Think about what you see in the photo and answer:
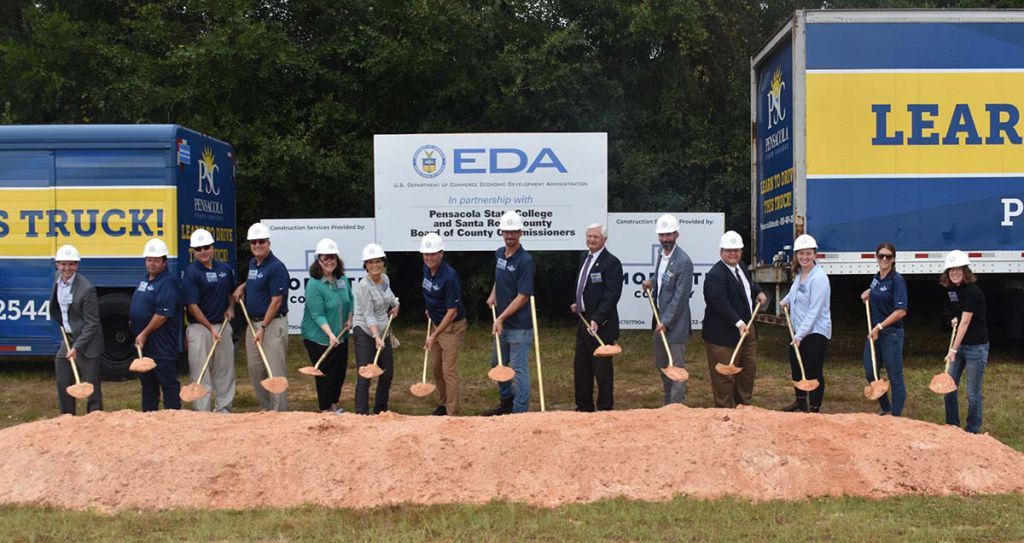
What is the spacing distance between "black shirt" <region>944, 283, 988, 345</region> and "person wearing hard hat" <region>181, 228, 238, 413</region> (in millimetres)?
6224

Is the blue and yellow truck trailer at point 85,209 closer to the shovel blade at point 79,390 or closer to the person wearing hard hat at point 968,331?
the shovel blade at point 79,390

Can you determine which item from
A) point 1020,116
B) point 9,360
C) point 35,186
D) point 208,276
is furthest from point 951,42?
point 9,360

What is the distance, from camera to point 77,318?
8.27m

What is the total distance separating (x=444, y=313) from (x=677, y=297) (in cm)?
213

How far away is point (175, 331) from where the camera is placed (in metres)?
8.45

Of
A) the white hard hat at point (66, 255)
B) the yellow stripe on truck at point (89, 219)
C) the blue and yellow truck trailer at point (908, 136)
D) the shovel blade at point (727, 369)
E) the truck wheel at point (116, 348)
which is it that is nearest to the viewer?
the white hard hat at point (66, 255)

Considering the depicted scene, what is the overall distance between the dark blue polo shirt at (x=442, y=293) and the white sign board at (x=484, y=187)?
3552 mm

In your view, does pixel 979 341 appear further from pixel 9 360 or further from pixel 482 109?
pixel 9 360

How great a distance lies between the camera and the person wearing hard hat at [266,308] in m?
8.71

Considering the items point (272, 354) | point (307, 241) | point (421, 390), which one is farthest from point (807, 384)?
point (307, 241)

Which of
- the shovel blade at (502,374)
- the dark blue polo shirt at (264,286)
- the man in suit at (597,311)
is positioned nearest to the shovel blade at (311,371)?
the dark blue polo shirt at (264,286)

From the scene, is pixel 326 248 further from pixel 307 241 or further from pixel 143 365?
pixel 307 241

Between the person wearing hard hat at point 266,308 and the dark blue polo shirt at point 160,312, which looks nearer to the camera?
the dark blue polo shirt at point 160,312

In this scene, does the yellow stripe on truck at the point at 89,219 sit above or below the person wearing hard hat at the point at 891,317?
above
